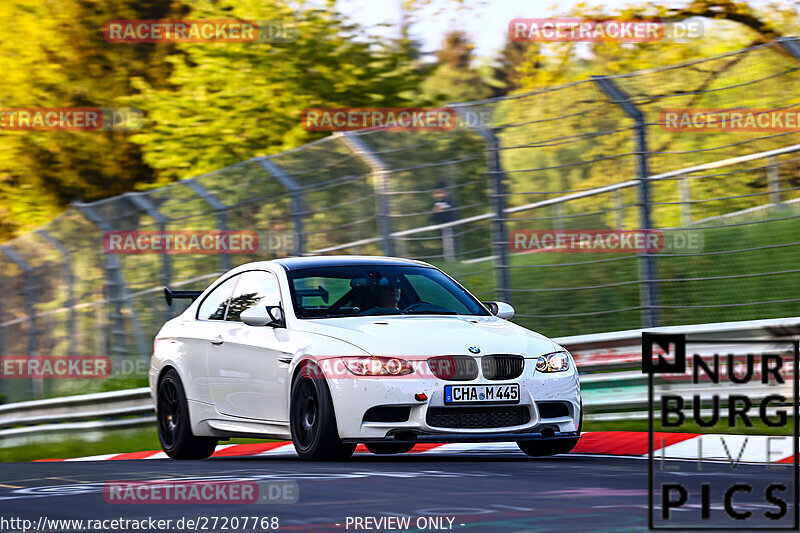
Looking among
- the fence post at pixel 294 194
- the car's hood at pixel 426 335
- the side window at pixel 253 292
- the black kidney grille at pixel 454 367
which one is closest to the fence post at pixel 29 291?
the fence post at pixel 294 194

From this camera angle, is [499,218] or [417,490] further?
[499,218]

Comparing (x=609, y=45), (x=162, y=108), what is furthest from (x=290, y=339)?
(x=162, y=108)

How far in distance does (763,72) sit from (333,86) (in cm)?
1519

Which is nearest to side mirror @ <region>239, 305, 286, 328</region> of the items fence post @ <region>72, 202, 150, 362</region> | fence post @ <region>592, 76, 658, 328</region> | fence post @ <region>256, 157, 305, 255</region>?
fence post @ <region>592, 76, 658, 328</region>

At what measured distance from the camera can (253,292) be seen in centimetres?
1117

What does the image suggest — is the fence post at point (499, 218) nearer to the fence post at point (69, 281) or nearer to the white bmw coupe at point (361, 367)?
the white bmw coupe at point (361, 367)

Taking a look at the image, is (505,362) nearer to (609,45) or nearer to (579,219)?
(579,219)

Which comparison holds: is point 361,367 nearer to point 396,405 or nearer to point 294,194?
point 396,405

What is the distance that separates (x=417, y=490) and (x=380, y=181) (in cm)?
718

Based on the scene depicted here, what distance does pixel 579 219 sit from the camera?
537 inches

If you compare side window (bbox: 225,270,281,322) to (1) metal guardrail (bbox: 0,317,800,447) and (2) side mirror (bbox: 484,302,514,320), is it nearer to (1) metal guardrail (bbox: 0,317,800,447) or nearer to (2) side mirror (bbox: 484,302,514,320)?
Answer: (2) side mirror (bbox: 484,302,514,320)

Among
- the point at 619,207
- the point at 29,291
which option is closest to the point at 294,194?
the point at 619,207

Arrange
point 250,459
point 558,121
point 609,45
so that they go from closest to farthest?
point 250,459, point 558,121, point 609,45

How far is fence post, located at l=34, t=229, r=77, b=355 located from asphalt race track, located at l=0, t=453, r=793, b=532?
27.9 ft
